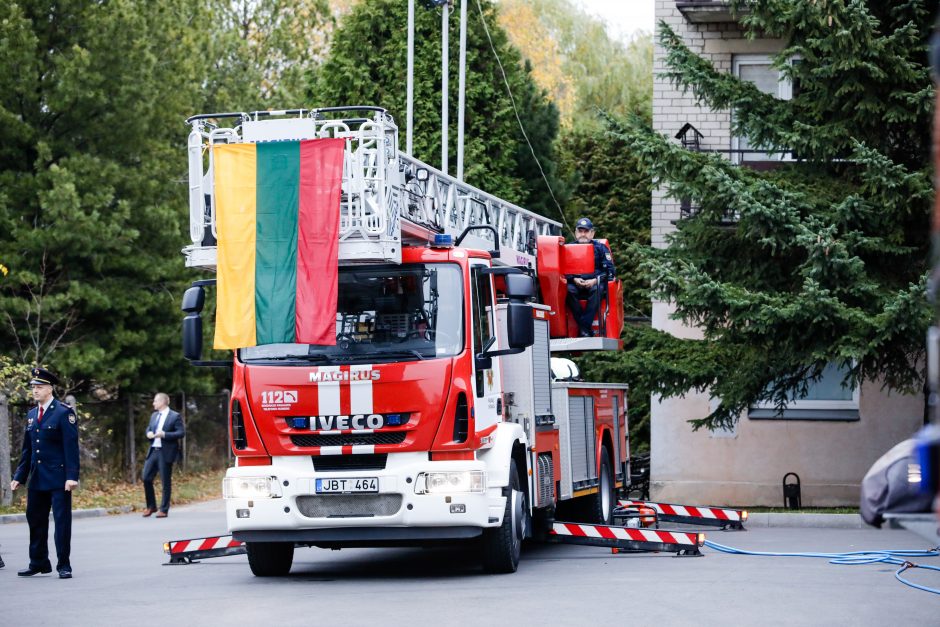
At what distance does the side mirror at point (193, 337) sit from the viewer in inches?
488

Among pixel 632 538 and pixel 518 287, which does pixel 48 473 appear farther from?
pixel 632 538

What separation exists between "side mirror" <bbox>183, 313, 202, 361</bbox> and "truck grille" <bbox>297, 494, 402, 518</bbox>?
4.88ft

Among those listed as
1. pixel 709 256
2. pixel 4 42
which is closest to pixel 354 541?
pixel 709 256

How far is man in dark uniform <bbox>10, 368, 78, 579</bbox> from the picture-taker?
44.4 feet

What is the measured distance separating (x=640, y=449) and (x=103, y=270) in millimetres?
10692

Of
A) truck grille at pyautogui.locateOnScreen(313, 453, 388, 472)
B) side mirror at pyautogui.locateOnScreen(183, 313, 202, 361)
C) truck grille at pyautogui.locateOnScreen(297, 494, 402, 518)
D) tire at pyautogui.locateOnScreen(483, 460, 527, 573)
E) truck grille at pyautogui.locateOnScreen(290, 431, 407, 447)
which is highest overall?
side mirror at pyautogui.locateOnScreen(183, 313, 202, 361)

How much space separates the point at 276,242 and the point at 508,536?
3192 mm

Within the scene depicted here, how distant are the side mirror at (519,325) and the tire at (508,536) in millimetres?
1111

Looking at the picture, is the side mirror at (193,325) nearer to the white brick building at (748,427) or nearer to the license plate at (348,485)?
the license plate at (348,485)

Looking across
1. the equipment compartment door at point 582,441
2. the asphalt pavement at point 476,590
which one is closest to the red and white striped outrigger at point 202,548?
the asphalt pavement at point 476,590

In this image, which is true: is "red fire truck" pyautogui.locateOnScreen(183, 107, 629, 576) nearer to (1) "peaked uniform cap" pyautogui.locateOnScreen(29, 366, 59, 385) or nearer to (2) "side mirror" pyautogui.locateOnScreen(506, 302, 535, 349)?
(2) "side mirror" pyautogui.locateOnScreen(506, 302, 535, 349)

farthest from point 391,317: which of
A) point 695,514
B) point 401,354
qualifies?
point 695,514

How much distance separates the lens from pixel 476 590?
11.8m

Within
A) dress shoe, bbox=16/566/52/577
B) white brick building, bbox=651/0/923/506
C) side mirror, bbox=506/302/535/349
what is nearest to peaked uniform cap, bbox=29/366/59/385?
dress shoe, bbox=16/566/52/577
